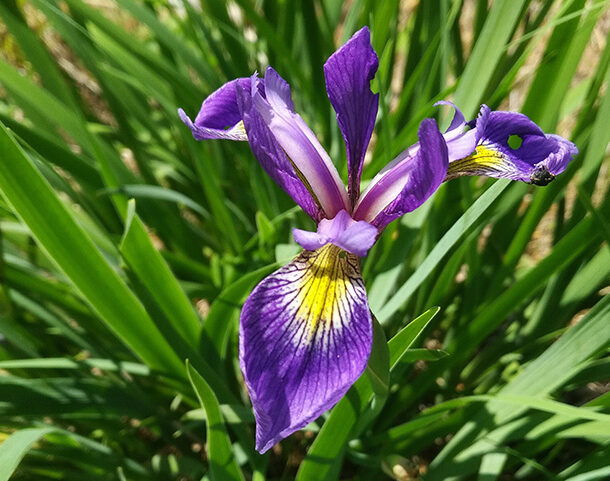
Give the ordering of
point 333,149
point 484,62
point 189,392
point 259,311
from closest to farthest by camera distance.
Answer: point 259,311 < point 484,62 < point 189,392 < point 333,149

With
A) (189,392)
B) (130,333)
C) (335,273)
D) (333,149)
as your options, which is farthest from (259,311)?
(333,149)

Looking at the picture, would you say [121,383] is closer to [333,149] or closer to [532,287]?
[333,149]

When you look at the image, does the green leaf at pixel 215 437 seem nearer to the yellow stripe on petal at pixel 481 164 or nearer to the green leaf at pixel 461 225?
the green leaf at pixel 461 225

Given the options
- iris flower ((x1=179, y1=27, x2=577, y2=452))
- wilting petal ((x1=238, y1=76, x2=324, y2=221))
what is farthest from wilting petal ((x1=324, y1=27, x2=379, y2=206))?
wilting petal ((x1=238, y1=76, x2=324, y2=221))

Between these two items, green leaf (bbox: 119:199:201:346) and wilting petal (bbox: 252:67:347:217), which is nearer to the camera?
wilting petal (bbox: 252:67:347:217)

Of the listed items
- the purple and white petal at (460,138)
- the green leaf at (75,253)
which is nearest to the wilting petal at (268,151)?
the purple and white petal at (460,138)

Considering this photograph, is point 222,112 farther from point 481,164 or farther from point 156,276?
point 481,164

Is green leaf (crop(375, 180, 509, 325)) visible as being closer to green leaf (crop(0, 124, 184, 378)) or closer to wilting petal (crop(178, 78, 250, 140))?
wilting petal (crop(178, 78, 250, 140))

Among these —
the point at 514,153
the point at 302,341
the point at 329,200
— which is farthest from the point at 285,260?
the point at 514,153
